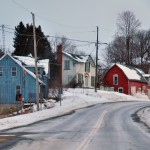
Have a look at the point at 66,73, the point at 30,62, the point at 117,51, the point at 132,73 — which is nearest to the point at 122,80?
the point at 132,73

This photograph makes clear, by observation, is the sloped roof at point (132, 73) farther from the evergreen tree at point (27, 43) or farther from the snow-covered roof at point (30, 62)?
the snow-covered roof at point (30, 62)

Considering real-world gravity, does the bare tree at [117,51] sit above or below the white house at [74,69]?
above

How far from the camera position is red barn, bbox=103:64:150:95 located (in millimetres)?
84438

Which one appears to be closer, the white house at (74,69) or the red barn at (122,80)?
the white house at (74,69)

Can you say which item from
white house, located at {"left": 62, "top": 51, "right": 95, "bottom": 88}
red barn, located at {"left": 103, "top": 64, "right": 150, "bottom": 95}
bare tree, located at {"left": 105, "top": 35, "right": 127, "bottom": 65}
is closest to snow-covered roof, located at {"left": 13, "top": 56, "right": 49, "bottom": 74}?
white house, located at {"left": 62, "top": 51, "right": 95, "bottom": 88}

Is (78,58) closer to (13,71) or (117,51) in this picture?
(13,71)

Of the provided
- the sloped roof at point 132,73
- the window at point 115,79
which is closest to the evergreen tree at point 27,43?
the window at point 115,79

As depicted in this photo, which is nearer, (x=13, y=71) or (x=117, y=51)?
(x=13, y=71)

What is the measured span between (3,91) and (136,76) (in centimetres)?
3679

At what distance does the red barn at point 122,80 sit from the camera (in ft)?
277

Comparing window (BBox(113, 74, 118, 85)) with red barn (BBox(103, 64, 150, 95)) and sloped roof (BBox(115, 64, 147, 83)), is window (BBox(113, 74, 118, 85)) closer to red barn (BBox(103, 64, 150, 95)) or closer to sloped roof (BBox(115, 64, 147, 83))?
red barn (BBox(103, 64, 150, 95))

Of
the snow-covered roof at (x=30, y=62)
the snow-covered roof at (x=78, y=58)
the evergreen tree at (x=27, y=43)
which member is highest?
the evergreen tree at (x=27, y=43)

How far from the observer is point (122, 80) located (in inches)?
3349

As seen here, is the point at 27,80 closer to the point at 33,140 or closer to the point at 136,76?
the point at 136,76
